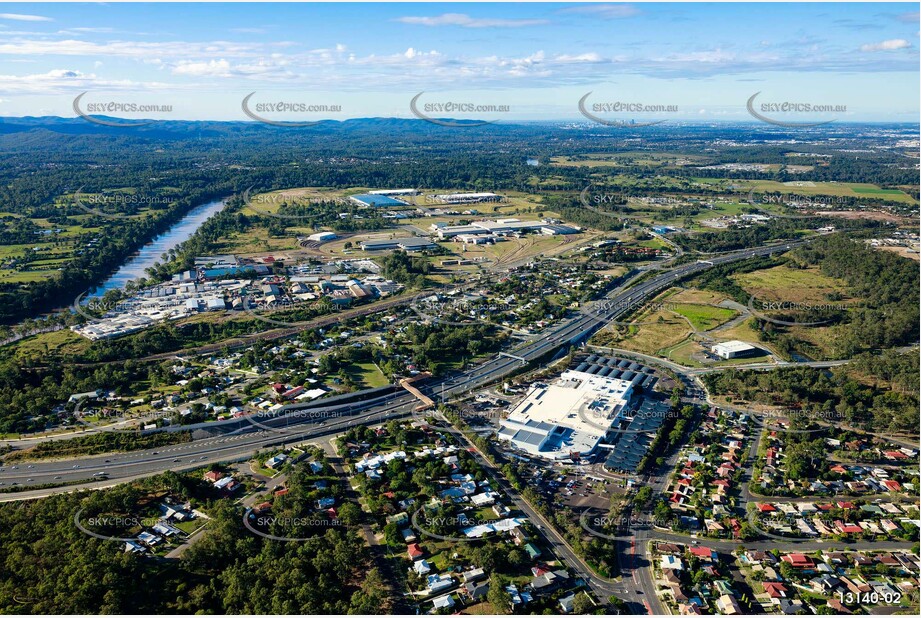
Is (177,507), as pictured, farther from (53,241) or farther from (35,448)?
(53,241)

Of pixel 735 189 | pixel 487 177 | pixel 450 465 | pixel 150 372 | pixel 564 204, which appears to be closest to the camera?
pixel 450 465

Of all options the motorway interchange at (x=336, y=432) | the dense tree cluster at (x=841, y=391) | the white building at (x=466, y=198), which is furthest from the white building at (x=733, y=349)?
the white building at (x=466, y=198)

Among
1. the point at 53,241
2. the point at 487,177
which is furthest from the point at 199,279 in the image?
the point at 487,177

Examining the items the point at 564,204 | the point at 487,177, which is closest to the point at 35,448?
the point at 564,204

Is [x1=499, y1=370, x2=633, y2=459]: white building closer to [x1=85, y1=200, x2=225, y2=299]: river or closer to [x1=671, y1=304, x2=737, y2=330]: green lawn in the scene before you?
[x1=671, y1=304, x2=737, y2=330]: green lawn

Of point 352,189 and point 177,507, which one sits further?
point 352,189

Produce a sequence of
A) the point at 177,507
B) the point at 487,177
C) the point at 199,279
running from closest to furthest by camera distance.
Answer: the point at 177,507
the point at 199,279
the point at 487,177
